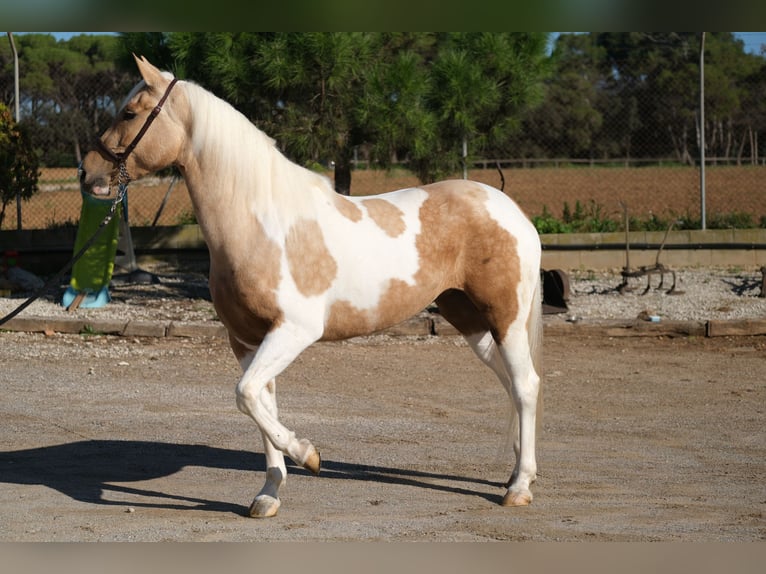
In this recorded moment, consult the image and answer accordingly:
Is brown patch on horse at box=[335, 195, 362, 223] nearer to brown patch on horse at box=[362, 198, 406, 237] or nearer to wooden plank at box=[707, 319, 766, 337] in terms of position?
brown patch on horse at box=[362, 198, 406, 237]

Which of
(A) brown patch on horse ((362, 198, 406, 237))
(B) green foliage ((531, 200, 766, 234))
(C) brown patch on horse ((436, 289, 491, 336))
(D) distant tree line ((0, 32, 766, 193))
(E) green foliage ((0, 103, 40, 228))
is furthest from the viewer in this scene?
(B) green foliage ((531, 200, 766, 234))

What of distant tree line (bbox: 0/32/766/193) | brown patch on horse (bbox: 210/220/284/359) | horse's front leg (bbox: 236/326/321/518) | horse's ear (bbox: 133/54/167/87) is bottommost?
horse's front leg (bbox: 236/326/321/518)

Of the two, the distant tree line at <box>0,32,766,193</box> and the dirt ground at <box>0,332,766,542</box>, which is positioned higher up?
the distant tree line at <box>0,32,766,193</box>

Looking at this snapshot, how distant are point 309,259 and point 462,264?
0.88 metres

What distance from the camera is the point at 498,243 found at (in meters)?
5.02

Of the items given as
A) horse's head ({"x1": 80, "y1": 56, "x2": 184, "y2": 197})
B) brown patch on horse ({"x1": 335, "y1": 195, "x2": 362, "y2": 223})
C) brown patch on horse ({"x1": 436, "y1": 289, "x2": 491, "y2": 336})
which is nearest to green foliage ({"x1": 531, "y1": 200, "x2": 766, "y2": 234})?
brown patch on horse ({"x1": 436, "y1": 289, "x2": 491, "y2": 336})

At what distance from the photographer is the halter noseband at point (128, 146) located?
14.8 ft

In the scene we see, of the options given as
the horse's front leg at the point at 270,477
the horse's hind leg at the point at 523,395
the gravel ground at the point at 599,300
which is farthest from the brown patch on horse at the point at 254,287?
the gravel ground at the point at 599,300

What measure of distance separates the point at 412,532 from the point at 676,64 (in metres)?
17.1

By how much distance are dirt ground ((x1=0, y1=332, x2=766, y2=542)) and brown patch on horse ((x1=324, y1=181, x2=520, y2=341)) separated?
3.21 feet

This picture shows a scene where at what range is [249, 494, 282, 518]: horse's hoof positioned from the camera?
4711 mm

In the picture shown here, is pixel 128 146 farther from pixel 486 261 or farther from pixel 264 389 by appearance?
pixel 486 261

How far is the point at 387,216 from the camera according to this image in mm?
4914

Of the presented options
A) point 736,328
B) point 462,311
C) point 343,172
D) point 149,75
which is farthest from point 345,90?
point 149,75
